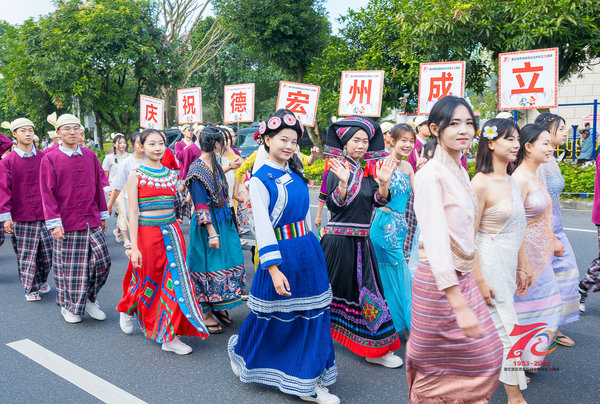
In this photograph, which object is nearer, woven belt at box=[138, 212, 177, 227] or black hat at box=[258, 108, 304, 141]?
black hat at box=[258, 108, 304, 141]

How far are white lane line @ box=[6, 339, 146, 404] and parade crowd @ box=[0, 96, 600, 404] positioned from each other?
23.8 inches

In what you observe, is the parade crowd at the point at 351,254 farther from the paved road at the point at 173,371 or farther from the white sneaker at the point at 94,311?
the paved road at the point at 173,371

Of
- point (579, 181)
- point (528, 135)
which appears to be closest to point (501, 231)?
point (528, 135)

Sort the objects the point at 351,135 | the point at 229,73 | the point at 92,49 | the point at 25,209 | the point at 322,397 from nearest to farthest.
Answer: the point at 322,397 < the point at 351,135 < the point at 25,209 < the point at 92,49 < the point at 229,73

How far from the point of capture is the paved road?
138 inches

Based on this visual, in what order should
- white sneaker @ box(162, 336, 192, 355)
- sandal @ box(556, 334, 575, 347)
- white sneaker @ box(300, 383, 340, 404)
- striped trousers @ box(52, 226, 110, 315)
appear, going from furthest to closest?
striped trousers @ box(52, 226, 110, 315) < white sneaker @ box(162, 336, 192, 355) < sandal @ box(556, 334, 575, 347) < white sneaker @ box(300, 383, 340, 404)

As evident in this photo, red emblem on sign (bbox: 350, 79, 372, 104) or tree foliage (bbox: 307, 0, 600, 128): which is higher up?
tree foliage (bbox: 307, 0, 600, 128)

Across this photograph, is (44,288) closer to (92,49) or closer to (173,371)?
(173,371)

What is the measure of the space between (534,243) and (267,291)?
1.72 metres

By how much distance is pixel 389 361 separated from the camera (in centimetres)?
393

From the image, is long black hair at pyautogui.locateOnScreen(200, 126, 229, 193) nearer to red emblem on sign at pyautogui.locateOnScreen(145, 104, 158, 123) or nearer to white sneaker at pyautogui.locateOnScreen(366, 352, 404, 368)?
white sneaker at pyautogui.locateOnScreen(366, 352, 404, 368)

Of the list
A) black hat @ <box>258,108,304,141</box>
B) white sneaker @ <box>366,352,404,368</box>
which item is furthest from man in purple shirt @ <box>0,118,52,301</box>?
white sneaker @ <box>366,352,404,368</box>

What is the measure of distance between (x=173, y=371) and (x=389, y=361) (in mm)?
1570

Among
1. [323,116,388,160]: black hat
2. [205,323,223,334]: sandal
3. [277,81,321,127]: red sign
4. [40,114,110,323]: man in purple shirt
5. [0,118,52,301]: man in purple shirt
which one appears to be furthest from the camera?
[277,81,321,127]: red sign
